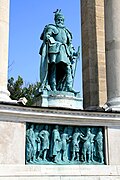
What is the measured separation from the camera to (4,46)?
12383 millimetres

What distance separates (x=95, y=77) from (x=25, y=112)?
597cm

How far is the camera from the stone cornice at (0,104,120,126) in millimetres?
11414

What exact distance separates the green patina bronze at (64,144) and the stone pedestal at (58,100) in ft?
5.26

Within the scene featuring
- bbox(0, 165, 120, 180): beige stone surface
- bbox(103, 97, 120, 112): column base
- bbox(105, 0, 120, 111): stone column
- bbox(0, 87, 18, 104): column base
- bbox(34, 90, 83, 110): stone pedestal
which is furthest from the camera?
bbox(34, 90, 83, 110): stone pedestal

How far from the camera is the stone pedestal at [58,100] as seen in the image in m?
14.0

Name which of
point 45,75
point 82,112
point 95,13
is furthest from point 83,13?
point 82,112

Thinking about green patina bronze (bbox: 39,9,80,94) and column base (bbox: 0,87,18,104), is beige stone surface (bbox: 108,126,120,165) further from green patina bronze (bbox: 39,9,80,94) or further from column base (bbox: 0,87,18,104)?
column base (bbox: 0,87,18,104)

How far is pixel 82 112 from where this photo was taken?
41.4ft

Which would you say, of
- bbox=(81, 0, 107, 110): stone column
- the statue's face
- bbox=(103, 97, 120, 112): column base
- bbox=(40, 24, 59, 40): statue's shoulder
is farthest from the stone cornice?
the statue's face

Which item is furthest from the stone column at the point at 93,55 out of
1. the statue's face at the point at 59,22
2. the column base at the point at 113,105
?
the column base at the point at 113,105

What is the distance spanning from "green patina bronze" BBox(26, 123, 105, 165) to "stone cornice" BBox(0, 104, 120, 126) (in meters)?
0.21

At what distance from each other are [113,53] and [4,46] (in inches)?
162

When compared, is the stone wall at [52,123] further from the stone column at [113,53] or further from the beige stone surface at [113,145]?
the stone column at [113,53]

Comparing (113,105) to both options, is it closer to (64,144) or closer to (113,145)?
(113,145)
